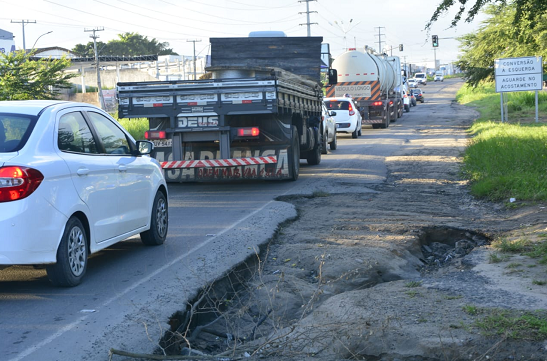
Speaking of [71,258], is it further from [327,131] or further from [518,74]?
[518,74]

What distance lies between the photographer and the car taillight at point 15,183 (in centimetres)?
541

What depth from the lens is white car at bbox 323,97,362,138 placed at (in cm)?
2741

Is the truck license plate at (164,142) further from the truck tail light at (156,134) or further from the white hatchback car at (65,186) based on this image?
the white hatchback car at (65,186)

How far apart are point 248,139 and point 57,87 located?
30.0 metres

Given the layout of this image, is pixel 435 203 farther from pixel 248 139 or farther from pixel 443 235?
pixel 248 139

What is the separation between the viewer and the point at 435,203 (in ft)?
36.6

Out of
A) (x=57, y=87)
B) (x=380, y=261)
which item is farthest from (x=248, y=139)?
(x=57, y=87)

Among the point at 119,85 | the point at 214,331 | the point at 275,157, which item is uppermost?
the point at 119,85

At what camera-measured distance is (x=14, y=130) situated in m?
5.90

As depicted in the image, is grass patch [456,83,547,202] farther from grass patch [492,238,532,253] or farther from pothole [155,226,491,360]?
grass patch [492,238,532,253]

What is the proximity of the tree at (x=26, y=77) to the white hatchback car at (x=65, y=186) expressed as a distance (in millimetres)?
30771

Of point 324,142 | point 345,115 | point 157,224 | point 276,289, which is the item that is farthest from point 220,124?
point 345,115

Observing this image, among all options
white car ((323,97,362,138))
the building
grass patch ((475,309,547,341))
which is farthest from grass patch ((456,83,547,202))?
the building

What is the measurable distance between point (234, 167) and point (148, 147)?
5.42m
